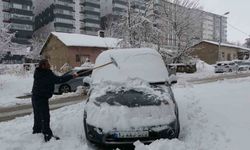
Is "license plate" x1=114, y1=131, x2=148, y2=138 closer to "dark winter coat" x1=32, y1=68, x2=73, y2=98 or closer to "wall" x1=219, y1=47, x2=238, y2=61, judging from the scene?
"dark winter coat" x1=32, y1=68, x2=73, y2=98

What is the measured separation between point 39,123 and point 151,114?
244cm

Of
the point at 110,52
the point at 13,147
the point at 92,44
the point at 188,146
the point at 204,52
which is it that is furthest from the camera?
the point at 204,52

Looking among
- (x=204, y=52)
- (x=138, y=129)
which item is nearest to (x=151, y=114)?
(x=138, y=129)

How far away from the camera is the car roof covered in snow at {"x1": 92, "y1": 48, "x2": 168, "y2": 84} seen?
6998 millimetres

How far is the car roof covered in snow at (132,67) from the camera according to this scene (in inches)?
276

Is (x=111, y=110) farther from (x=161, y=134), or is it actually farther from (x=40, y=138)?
(x=40, y=138)

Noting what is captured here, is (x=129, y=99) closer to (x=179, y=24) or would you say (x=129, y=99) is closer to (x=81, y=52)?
(x=179, y=24)

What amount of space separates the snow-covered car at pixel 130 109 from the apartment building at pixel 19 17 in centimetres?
8465

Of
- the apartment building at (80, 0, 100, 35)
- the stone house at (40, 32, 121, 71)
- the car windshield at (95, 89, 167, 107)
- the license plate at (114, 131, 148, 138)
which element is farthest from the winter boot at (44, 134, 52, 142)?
the apartment building at (80, 0, 100, 35)

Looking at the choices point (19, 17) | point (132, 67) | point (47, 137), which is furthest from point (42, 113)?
point (19, 17)

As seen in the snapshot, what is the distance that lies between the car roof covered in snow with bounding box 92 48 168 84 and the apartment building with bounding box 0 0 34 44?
275ft

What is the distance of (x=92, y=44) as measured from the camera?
141 ft

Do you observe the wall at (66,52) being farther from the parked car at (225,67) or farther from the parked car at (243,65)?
the parked car at (243,65)

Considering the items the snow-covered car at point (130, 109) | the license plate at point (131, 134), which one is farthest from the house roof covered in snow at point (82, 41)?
the license plate at point (131, 134)
